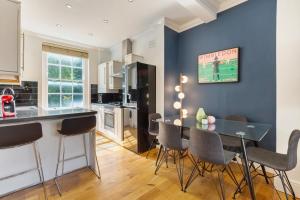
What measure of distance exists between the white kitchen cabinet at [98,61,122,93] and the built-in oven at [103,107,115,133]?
31.1 inches

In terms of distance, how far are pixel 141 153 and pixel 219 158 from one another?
1856 millimetres

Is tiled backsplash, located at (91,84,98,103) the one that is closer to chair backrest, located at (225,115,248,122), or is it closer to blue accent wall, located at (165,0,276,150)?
blue accent wall, located at (165,0,276,150)

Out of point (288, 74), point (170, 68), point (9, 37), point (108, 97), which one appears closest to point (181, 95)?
point (170, 68)

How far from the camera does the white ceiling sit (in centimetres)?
274

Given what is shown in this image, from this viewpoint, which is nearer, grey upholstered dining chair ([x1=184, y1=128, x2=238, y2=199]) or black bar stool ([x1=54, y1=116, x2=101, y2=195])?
grey upholstered dining chair ([x1=184, y1=128, x2=238, y2=199])

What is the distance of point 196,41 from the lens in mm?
3357

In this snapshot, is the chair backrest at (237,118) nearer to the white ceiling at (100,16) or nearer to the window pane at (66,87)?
the white ceiling at (100,16)

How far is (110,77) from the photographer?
4.67 metres

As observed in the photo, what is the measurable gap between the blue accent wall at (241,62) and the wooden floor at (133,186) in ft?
3.40

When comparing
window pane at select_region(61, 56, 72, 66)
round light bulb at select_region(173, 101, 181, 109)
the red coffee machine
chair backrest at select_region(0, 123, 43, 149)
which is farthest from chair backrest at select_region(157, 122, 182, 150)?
window pane at select_region(61, 56, 72, 66)

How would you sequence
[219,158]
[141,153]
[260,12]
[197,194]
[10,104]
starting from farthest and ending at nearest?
[141,153] → [260,12] → [197,194] → [10,104] → [219,158]

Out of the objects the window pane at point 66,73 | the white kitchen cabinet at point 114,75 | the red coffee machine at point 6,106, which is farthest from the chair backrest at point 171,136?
the window pane at point 66,73

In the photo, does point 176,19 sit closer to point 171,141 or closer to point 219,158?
point 171,141

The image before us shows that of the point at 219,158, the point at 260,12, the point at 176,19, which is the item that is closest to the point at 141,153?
the point at 219,158
